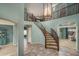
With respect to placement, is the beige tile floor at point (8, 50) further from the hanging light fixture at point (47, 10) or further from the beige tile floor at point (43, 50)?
the hanging light fixture at point (47, 10)

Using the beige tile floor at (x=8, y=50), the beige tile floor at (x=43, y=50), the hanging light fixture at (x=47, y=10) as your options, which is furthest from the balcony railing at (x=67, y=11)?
the beige tile floor at (x=8, y=50)

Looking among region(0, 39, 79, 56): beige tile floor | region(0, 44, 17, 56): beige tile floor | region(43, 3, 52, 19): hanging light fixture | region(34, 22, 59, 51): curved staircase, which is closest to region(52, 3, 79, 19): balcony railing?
region(43, 3, 52, 19): hanging light fixture

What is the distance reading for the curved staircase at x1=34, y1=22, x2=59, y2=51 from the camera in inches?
111

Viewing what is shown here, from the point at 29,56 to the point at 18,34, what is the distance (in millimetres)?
483

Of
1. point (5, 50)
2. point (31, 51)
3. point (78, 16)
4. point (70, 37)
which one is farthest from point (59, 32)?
point (5, 50)

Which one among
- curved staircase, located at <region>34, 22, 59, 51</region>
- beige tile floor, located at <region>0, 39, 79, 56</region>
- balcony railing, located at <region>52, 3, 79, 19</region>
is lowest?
beige tile floor, located at <region>0, 39, 79, 56</region>

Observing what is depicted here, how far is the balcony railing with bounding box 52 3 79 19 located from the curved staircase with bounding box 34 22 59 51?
32cm

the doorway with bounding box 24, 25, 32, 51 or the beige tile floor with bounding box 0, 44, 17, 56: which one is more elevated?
the doorway with bounding box 24, 25, 32, 51

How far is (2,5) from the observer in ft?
9.07

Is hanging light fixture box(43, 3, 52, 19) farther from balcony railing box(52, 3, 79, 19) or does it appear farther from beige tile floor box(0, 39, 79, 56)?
beige tile floor box(0, 39, 79, 56)

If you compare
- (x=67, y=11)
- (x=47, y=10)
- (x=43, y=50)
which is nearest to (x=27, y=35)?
(x=43, y=50)

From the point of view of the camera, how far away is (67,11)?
2822 millimetres

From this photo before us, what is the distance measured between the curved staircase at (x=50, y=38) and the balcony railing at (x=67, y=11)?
325mm

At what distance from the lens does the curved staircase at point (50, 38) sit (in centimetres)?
283
